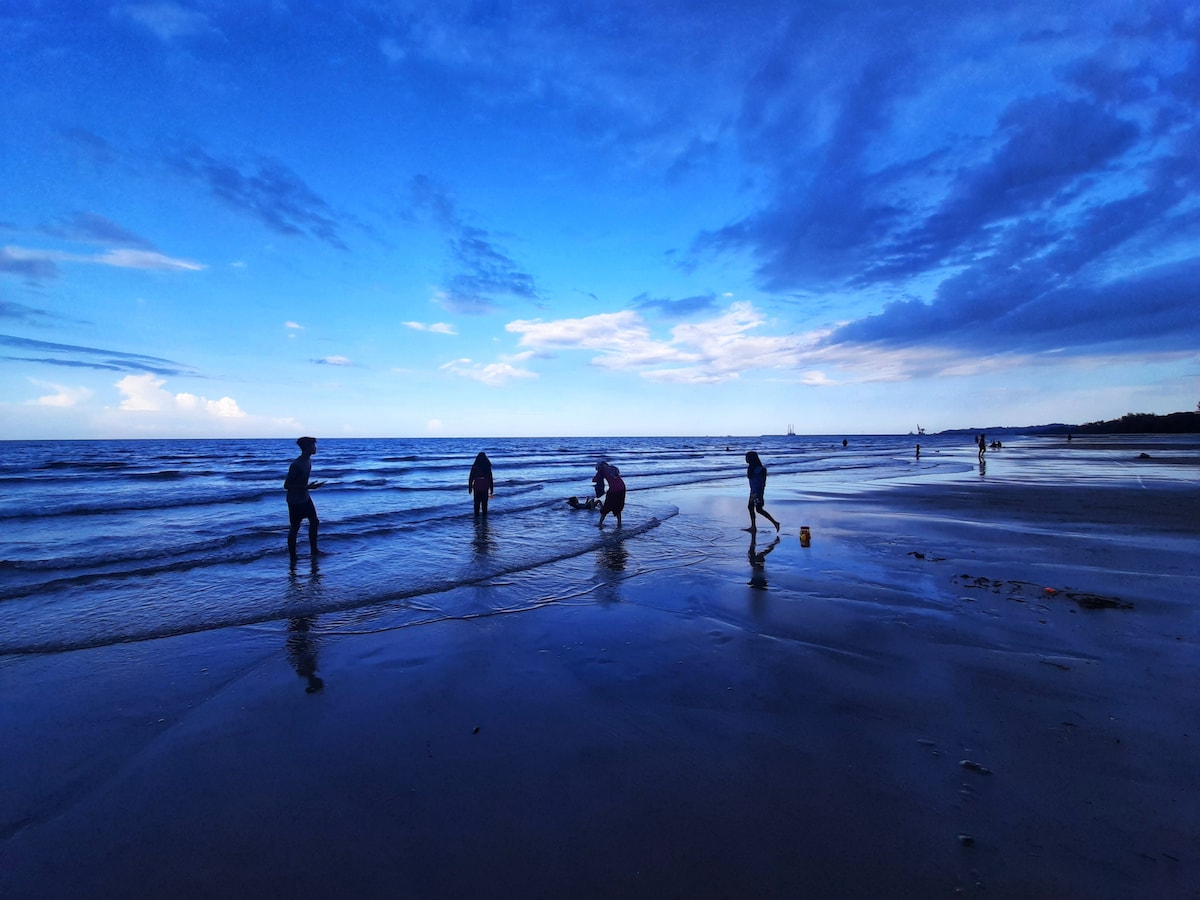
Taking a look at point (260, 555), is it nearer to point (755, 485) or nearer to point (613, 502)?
point (613, 502)

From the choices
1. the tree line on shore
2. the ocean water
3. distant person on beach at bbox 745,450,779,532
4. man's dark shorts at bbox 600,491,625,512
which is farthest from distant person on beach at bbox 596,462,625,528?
the tree line on shore

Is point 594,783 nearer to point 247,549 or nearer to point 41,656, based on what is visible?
point 41,656

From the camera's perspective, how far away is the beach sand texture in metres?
2.84

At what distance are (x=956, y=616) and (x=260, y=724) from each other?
7.82m

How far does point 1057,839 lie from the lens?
2939mm

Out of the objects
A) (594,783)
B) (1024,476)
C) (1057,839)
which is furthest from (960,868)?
(1024,476)

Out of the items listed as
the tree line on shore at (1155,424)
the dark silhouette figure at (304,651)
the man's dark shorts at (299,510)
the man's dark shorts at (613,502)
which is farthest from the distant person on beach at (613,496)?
the tree line on shore at (1155,424)

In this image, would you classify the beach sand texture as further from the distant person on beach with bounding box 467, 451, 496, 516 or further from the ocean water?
the distant person on beach with bounding box 467, 451, 496, 516

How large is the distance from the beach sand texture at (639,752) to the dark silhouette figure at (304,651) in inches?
1.9

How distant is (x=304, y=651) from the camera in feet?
20.5

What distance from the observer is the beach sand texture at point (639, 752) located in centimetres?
284

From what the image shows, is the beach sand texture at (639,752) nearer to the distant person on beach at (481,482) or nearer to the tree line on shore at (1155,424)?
the distant person on beach at (481,482)

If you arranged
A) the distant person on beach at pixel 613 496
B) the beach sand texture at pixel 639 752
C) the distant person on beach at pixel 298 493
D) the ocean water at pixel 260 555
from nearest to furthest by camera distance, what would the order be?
the beach sand texture at pixel 639 752 < the ocean water at pixel 260 555 < the distant person on beach at pixel 298 493 < the distant person on beach at pixel 613 496

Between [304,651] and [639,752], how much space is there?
14.5 ft
